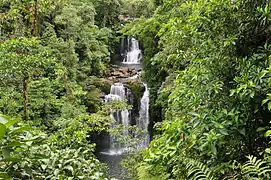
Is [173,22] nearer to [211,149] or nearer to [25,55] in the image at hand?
[211,149]

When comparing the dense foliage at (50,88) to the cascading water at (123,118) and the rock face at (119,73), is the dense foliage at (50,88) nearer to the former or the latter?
the rock face at (119,73)

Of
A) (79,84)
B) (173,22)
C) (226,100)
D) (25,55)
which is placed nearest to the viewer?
(226,100)

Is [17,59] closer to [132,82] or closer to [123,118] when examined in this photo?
[123,118]

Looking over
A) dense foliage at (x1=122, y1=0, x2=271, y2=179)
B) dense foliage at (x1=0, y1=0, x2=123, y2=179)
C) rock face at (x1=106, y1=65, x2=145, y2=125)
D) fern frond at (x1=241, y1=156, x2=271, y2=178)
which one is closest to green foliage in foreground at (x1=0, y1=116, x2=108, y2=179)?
dense foliage at (x1=0, y1=0, x2=123, y2=179)

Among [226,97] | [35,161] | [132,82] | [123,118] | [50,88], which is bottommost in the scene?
[123,118]

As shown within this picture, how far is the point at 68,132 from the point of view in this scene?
4332mm

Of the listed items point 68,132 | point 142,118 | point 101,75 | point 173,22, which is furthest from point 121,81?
point 173,22

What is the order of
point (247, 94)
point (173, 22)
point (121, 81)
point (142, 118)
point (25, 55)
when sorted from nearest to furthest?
point (247, 94), point (173, 22), point (25, 55), point (142, 118), point (121, 81)

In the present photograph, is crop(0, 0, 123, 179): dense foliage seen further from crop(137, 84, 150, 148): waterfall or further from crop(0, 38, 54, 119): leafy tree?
crop(137, 84, 150, 148): waterfall

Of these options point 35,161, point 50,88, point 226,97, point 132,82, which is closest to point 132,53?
point 132,82

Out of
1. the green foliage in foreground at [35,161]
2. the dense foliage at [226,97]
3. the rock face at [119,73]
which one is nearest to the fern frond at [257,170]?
the dense foliage at [226,97]

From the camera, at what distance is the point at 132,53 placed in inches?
743

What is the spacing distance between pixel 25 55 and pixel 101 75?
1003 cm

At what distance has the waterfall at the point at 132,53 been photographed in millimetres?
18359
